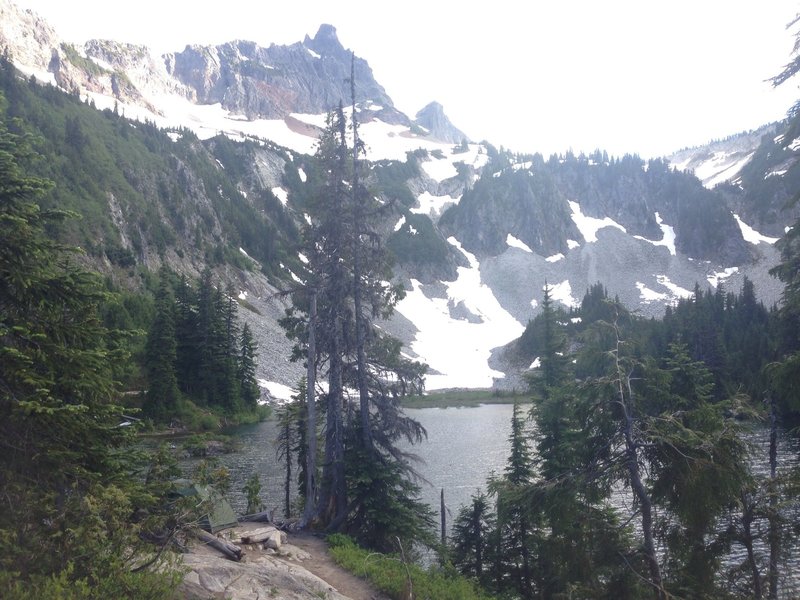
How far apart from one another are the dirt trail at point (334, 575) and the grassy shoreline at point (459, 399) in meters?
66.0

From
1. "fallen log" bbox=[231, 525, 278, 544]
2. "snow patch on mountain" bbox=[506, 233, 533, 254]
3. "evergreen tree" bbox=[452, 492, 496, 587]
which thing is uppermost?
"snow patch on mountain" bbox=[506, 233, 533, 254]

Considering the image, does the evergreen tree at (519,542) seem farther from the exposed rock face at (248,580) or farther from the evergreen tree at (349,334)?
the exposed rock face at (248,580)

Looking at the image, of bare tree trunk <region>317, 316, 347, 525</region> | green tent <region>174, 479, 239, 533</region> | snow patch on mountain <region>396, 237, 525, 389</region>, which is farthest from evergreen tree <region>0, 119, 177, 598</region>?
snow patch on mountain <region>396, 237, 525, 389</region>

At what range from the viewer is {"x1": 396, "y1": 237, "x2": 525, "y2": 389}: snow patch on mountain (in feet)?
384

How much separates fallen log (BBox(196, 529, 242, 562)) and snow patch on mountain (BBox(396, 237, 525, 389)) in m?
94.7

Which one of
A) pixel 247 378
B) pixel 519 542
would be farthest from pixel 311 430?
pixel 247 378

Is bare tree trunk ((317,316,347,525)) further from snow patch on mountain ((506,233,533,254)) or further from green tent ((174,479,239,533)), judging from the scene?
snow patch on mountain ((506,233,533,254))

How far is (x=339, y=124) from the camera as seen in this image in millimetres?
18625

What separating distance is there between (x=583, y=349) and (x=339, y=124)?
11.9 meters


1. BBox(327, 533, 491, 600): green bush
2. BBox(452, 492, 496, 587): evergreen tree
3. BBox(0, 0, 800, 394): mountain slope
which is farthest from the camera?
BBox(0, 0, 800, 394): mountain slope

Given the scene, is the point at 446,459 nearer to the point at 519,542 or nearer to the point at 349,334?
the point at 519,542

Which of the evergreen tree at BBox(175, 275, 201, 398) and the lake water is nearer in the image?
the lake water

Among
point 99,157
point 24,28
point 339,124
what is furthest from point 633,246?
point 24,28

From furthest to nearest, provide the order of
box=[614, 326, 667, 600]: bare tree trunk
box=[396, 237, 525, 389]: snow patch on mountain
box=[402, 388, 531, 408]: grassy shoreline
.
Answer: box=[396, 237, 525, 389]: snow patch on mountain, box=[402, 388, 531, 408]: grassy shoreline, box=[614, 326, 667, 600]: bare tree trunk
